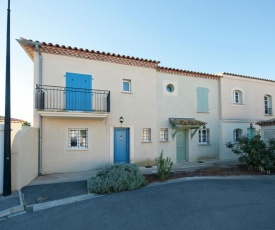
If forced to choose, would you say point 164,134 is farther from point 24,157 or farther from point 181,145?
point 24,157

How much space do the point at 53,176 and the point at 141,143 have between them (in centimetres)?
488

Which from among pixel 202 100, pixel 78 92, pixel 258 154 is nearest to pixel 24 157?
pixel 78 92

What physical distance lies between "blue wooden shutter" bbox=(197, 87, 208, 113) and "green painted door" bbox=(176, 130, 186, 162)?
79.9 inches

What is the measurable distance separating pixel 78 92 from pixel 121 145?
3.73 m

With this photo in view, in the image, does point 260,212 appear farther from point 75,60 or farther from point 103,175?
point 75,60

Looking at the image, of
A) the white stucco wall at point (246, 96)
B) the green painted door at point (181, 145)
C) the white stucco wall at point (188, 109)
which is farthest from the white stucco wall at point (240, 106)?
the green painted door at point (181, 145)

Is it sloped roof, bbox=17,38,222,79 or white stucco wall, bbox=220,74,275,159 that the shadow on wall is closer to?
sloped roof, bbox=17,38,222,79

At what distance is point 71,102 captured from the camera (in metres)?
9.62

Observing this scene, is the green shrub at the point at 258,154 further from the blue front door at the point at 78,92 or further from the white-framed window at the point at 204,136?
the blue front door at the point at 78,92

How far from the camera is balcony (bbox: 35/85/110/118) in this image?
8953mm

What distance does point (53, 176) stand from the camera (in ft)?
29.0

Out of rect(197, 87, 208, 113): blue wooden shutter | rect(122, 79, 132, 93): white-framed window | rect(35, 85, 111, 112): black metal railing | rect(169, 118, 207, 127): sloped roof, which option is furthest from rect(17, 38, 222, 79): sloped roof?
rect(169, 118, 207, 127): sloped roof

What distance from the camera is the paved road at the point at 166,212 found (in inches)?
164

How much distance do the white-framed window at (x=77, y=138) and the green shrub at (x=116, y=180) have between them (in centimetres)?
341
